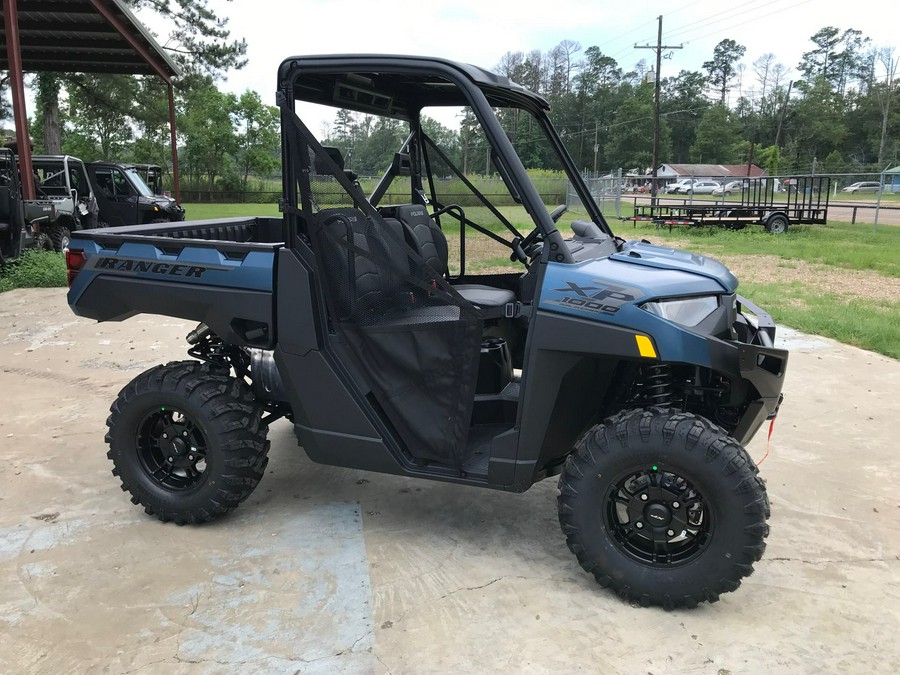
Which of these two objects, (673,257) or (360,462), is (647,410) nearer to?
(673,257)

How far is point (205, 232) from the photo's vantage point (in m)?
4.23

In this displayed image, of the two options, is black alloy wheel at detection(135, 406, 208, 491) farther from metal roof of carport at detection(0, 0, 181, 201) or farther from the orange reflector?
metal roof of carport at detection(0, 0, 181, 201)

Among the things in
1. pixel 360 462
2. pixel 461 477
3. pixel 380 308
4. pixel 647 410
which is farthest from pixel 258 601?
pixel 647 410

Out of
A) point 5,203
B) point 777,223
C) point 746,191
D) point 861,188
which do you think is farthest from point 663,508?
point 861,188

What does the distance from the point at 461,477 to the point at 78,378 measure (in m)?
4.26

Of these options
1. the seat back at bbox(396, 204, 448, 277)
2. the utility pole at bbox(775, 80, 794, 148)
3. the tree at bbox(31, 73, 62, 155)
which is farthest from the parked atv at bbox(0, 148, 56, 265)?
the utility pole at bbox(775, 80, 794, 148)

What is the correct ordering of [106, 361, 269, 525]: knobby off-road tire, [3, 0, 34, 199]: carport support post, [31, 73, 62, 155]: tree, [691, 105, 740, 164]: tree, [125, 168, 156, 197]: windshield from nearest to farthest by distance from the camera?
[106, 361, 269, 525]: knobby off-road tire → [3, 0, 34, 199]: carport support post → [125, 168, 156, 197]: windshield → [31, 73, 62, 155]: tree → [691, 105, 740, 164]: tree

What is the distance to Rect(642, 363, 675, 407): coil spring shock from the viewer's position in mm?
3129

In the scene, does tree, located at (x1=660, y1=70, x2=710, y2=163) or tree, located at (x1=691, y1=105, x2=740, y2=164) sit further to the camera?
tree, located at (x1=660, y1=70, x2=710, y2=163)

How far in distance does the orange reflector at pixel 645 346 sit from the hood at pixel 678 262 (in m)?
0.46

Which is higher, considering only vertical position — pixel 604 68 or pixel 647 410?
pixel 604 68

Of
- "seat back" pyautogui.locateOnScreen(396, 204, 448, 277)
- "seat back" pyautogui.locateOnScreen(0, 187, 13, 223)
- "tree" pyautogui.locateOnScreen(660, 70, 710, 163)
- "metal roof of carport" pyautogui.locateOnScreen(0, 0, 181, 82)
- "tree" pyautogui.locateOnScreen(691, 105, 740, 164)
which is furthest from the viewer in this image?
"tree" pyautogui.locateOnScreen(660, 70, 710, 163)

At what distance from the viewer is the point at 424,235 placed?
3.99 metres

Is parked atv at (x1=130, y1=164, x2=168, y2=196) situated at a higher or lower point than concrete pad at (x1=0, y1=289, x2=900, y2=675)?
higher
